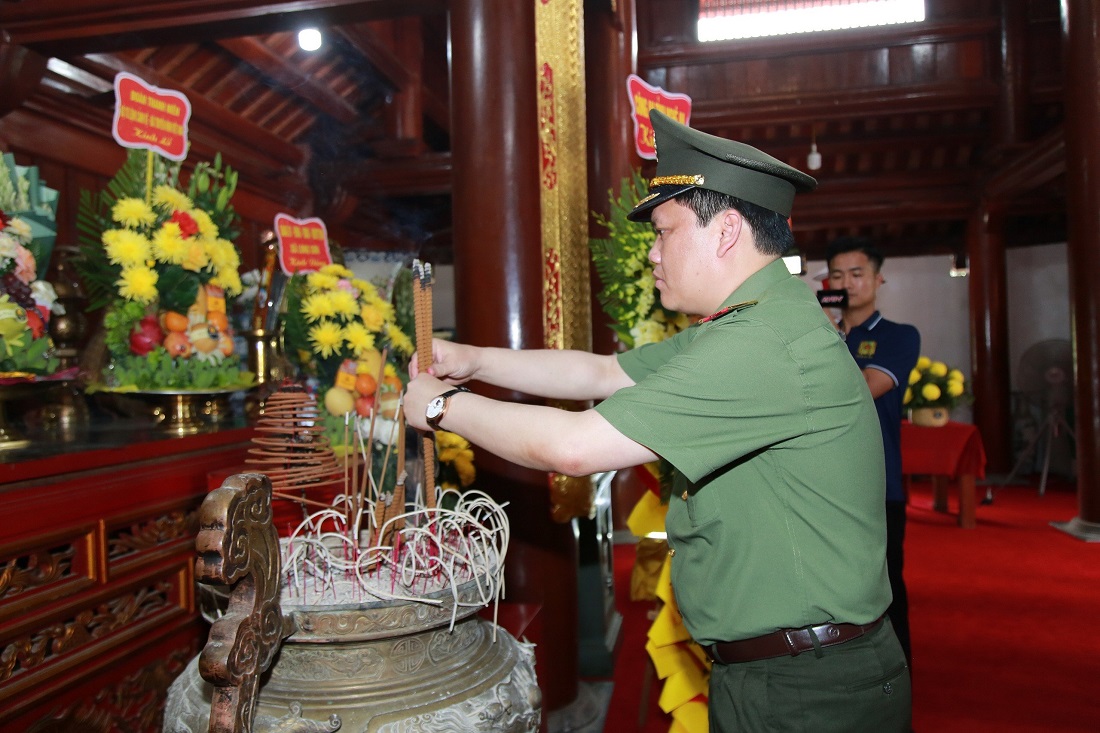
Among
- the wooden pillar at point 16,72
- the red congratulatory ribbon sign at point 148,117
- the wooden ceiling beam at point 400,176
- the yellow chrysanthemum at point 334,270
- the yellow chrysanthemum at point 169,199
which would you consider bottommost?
the yellow chrysanthemum at point 334,270

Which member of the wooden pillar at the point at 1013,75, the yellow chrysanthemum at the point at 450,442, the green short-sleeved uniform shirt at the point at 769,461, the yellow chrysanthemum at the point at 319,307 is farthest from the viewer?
the wooden pillar at the point at 1013,75

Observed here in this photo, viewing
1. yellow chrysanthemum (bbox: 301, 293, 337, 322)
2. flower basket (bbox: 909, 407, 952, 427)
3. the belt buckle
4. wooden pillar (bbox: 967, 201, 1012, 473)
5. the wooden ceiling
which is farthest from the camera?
wooden pillar (bbox: 967, 201, 1012, 473)

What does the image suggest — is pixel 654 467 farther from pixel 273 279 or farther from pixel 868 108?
pixel 868 108

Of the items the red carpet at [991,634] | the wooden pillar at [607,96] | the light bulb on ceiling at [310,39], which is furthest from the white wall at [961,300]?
the wooden pillar at [607,96]

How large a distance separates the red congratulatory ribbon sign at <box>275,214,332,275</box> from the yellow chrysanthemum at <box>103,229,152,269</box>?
670mm

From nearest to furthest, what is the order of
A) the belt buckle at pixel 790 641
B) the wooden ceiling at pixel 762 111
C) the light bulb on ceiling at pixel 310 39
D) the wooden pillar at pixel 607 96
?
the belt buckle at pixel 790 641
the wooden pillar at pixel 607 96
the light bulb on ceiling at pixel 310 39
the wooden ceiling at pixel 762 111

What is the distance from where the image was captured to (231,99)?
4648 millimetres

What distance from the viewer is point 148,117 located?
2311 mm

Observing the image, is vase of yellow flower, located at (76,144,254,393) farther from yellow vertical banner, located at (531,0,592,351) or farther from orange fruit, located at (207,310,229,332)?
yellow vertical banner, located at (531,0,592,351)

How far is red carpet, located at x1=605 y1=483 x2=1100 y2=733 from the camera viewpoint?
2.51 m

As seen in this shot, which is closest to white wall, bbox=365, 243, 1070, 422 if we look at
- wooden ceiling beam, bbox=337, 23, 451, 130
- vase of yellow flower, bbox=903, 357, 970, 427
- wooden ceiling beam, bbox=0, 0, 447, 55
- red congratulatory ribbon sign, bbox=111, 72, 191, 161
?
wooden ceiling beam, bbox=337, 23, 451, 130

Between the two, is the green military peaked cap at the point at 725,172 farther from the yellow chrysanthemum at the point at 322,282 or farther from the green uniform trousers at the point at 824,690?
the yellow chrysanthemum at the point at 322,282

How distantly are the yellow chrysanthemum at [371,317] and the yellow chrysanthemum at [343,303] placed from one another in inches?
1.7

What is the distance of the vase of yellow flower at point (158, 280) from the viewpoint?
7.59 ft
